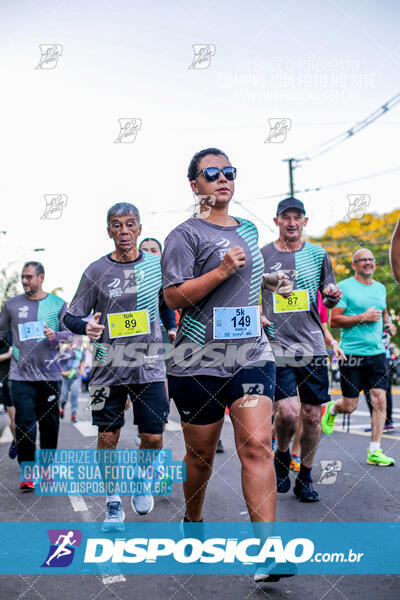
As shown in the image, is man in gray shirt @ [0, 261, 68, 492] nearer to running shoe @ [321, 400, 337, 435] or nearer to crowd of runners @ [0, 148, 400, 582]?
crowd of runners @ [0, 148, 400, 582]

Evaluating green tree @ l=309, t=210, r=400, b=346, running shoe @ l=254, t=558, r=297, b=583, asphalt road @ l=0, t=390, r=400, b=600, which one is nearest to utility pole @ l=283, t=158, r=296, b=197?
green tree @ l=309, t=210, r=400, b=346

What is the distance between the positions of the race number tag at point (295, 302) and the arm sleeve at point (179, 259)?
1942mm

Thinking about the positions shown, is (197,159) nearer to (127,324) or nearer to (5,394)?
(127,324)

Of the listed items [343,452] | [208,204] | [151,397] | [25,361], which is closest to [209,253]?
[208,204]

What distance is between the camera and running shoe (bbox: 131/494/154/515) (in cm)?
479

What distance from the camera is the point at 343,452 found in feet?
24.6

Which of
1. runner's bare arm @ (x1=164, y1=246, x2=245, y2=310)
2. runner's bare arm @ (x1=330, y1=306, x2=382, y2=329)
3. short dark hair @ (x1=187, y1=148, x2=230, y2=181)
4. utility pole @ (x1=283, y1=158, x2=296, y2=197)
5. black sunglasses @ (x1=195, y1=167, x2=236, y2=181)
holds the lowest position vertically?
runner's bare arm @ (x1=330, y1=306, x2=382, y2=329)

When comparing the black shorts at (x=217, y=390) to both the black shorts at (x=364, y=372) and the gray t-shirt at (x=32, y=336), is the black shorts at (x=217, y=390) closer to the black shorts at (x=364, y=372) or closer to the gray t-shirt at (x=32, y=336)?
the gray t-shirt at (x=32, y=336)

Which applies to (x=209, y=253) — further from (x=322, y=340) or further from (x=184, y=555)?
(x=322, y=340)

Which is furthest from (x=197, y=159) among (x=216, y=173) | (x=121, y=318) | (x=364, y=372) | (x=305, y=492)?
(x=364, y=372)

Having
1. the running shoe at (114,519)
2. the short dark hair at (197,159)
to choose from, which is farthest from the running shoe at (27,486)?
the short dark hair at (197,159)

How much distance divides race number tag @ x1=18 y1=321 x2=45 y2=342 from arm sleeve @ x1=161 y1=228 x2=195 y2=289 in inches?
127

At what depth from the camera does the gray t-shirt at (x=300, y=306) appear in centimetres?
533

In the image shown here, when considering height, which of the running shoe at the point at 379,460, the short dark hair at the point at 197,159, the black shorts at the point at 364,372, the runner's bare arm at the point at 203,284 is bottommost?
the running shoe at the point at 379,460
